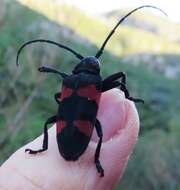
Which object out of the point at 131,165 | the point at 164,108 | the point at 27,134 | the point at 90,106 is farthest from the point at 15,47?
the point at 164,108

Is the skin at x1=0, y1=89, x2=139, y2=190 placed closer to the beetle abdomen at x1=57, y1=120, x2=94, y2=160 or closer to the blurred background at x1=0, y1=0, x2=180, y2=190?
the beetle abdomen at x1=57, y1=120, x2=94, y2=160

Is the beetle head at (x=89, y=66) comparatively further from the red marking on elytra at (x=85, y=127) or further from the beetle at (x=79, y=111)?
the red marking on elytra at (x=85, y=127)

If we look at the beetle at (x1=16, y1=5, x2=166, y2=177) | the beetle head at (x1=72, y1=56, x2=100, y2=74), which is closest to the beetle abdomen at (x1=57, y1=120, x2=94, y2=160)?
the beetle at (x1=16, y1=5, x2=166, y2=177)

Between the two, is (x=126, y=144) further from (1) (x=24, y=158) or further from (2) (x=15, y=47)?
(2) (x=15, y=47)

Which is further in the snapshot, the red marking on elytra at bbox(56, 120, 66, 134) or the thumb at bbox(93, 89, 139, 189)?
the red marking on elytra at bbox(56, 120, 66, 134)

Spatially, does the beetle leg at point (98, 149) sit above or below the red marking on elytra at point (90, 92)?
below

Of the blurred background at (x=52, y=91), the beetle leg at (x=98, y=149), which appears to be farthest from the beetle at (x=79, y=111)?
the blurred background at (x=52, y=91)

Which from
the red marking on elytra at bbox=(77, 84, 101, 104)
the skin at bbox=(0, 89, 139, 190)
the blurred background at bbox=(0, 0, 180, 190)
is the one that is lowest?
the blurred background at bbox=(0, 0, 180, 190)
